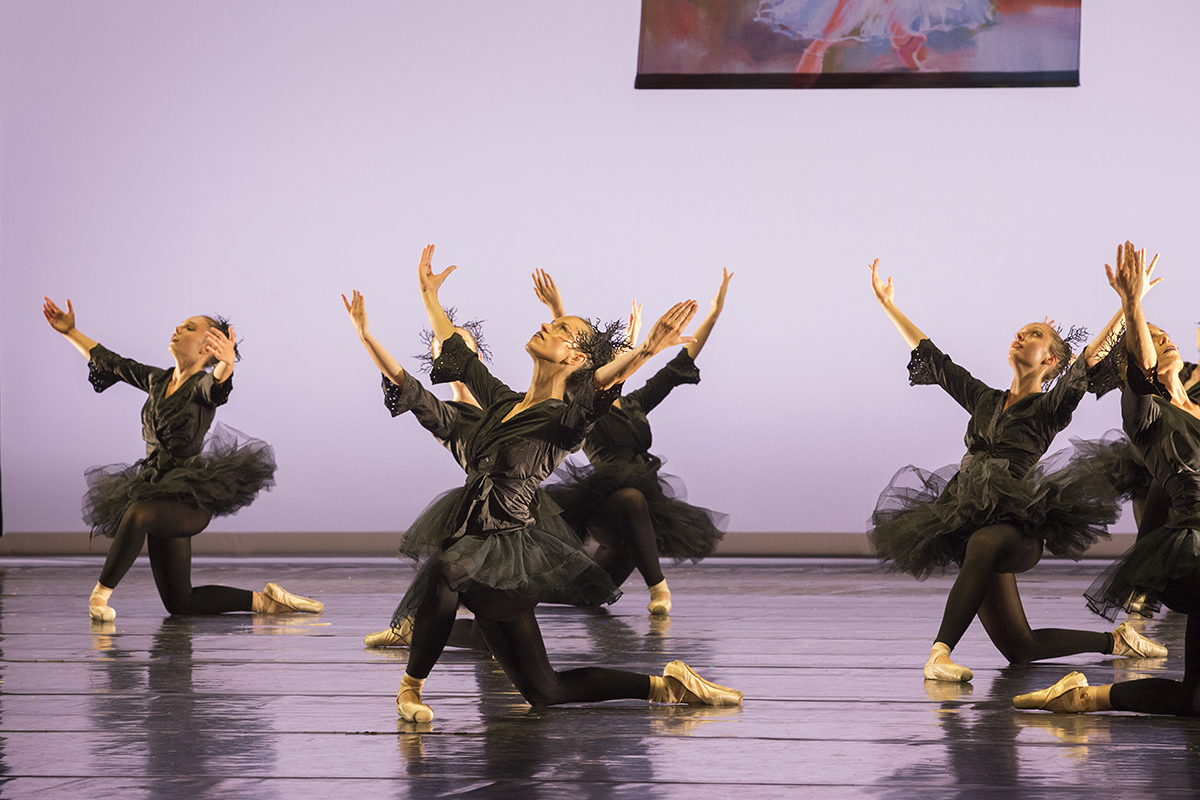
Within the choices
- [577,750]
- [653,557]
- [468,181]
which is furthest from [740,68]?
[577,750]

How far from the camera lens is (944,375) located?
3586mm

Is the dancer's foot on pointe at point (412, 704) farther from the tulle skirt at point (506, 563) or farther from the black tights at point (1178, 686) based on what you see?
the black tights at point (1178, 686)

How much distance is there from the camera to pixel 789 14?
6.92 m

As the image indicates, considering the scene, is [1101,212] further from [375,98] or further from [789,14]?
[375,98]

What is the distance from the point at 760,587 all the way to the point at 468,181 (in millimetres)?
2979

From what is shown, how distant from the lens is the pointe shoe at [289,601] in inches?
181

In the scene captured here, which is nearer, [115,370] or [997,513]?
[997,513]

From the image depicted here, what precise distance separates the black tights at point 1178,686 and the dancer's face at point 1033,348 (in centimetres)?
102

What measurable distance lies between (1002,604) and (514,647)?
142 centimetres

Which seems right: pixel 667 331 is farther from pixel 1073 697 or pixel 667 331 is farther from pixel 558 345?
pixel 1073 697

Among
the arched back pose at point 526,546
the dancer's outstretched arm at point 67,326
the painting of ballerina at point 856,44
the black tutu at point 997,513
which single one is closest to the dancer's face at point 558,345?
the arched back pose at point 526,546

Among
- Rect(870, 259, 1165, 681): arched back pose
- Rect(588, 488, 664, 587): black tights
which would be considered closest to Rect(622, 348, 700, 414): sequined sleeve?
Rect(588, 488, 664, 587): black tights

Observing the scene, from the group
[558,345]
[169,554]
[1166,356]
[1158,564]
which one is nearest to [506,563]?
[558,345]

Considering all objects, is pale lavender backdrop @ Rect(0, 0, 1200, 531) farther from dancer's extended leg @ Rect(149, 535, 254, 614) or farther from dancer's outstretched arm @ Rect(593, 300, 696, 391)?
dancer's outstretched arm @ Rect(593, 300, 696, 391)
